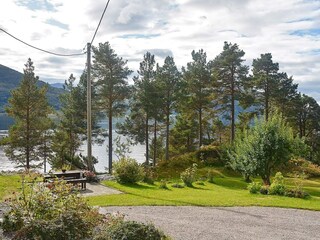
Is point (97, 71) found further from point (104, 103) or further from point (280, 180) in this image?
point (280, 180)

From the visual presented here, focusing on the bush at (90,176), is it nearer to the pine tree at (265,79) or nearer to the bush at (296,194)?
the bush at (296,194)

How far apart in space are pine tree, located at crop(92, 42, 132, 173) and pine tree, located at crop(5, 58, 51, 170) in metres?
6.34

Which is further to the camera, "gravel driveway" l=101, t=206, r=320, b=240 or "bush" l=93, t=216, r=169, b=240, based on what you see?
"gravel driveway" l=101, t=206, r=320, b=240

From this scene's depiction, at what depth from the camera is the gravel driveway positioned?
8.54m

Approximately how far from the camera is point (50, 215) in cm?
700

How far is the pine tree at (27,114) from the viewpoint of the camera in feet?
116

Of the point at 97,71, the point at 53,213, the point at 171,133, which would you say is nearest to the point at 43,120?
the point at 97,71

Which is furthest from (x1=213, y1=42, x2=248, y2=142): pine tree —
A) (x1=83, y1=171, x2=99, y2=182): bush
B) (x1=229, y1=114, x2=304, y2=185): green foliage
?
(x1=83, y1=171, x2=99, y2=182): bush

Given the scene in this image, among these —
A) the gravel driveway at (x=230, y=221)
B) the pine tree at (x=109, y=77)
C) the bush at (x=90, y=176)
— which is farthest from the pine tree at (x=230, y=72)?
the gravel driveway at (x=230, y=221)

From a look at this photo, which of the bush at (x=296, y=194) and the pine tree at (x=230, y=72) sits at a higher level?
the pine tree at (x=230, y=72)

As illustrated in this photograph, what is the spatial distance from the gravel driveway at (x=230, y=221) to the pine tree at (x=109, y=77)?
78.0 ft

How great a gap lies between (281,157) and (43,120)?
81.9ft

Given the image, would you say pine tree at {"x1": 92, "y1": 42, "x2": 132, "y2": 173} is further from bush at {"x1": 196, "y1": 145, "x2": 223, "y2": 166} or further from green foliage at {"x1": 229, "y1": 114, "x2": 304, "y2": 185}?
green foliage at {"x1": 229, "y1": 114, "x2": 304, "y2": 185}

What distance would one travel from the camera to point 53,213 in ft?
23.0
